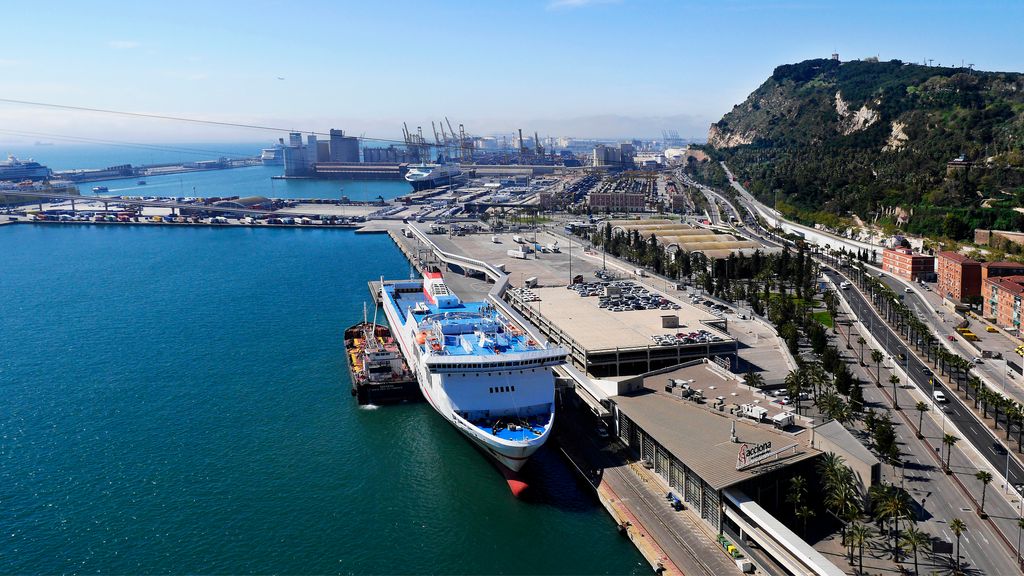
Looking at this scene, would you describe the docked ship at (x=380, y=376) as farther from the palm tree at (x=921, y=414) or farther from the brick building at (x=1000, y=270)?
the brick building at (x=1000, y=270)

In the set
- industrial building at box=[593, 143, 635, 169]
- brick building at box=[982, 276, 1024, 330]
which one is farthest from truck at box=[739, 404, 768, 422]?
industrial building at box=[593, 143, 635, 169]

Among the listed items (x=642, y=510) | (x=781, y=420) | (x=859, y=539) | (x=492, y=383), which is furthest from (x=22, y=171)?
(x=859, y=539)

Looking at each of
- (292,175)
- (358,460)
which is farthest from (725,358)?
(292,175)

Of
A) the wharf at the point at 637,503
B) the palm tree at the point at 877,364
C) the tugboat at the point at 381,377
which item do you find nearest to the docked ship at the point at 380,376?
the tugboat at the point at 381,377

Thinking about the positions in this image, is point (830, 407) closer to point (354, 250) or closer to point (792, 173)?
point (354, 250)

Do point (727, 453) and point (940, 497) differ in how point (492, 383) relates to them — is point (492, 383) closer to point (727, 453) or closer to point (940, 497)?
point (727, 453)

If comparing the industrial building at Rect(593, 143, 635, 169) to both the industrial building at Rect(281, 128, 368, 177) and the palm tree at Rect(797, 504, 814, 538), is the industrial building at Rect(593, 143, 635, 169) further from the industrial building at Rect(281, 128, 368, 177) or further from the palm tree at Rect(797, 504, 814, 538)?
the palm tree at Rect(797, 504, 814, 538)
